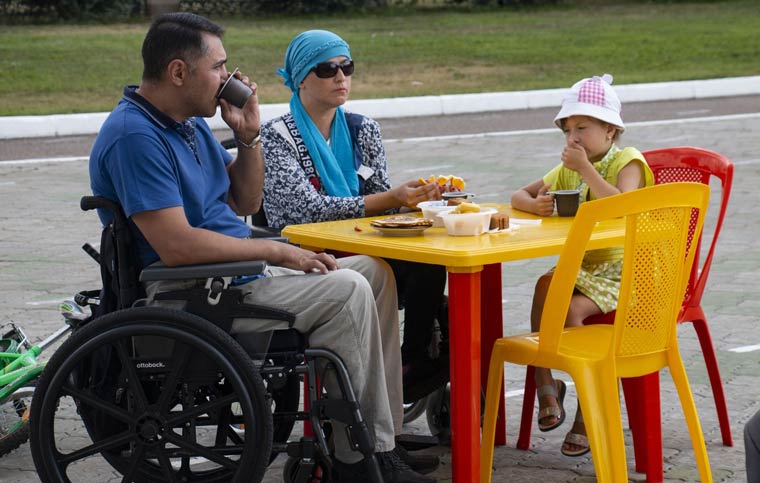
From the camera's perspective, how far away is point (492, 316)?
4566 millimetres

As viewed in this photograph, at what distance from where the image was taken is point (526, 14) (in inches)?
1105

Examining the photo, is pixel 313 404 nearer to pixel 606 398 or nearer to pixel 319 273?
pixel 319 273

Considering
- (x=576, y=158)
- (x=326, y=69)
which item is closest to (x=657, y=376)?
(x=576, y=158)

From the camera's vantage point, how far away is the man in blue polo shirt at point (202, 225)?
3.73 meters

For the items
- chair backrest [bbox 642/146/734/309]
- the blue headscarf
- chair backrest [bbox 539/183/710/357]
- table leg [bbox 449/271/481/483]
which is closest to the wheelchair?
table leg [bbox 449/271/481/483]

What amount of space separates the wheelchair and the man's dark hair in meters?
0.46

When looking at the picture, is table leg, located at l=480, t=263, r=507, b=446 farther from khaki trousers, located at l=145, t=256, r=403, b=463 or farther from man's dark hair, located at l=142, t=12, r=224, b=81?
man's dark hair, located at l=142, t=12, r=224, b=81

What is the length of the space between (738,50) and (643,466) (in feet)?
59.6

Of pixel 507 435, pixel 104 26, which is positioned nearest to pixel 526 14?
pixel 104 26

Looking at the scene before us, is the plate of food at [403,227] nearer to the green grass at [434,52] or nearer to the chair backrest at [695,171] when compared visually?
the chair backrest at [695,171]

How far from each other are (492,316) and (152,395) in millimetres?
1298

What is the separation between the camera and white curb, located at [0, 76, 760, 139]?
46.9 feet

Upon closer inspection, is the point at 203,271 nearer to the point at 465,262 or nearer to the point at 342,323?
the point at 342,323

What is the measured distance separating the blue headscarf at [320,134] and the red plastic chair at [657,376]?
39.5 inches
